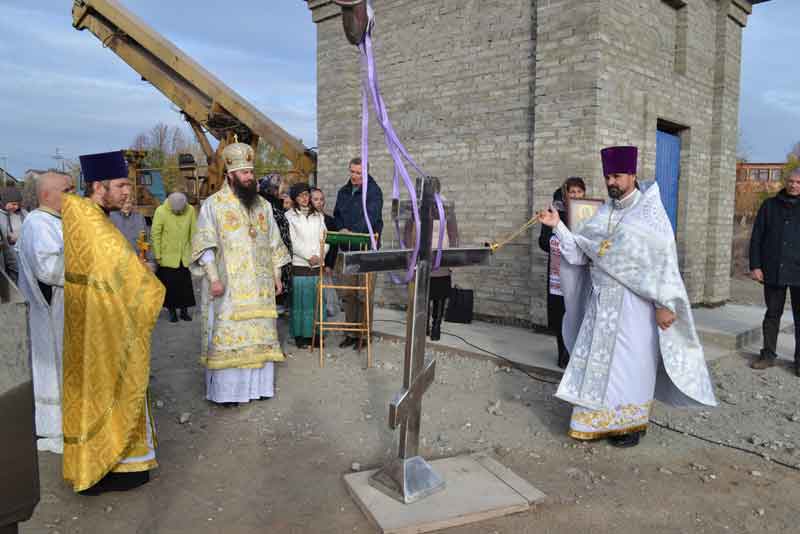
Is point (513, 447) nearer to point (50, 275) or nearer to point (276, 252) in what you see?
point (276, 252)

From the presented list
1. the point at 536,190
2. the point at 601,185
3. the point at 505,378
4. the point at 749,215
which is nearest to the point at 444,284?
the point at 505,378

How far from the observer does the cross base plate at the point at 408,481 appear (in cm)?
322

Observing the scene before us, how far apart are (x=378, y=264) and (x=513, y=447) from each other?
6.38 ft

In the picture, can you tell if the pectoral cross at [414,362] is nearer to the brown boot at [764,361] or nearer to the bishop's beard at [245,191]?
the bishop's beard at [245,191]

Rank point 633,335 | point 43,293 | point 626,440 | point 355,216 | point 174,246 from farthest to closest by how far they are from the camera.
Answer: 1. point 174,246
2. point 355,216
3. point 43,293
4. point 626,440
5. point 633,335

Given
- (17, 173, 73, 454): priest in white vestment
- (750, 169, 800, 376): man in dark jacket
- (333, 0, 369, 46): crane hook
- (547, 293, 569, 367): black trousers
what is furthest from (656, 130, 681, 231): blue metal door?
(17, 173, 73, 454): priest in white vestment

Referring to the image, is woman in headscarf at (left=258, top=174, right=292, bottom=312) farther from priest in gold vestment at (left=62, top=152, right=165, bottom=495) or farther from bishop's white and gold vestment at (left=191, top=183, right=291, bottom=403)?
priest in gold vestment at (left=62, top=152, right=165, bottom=495)

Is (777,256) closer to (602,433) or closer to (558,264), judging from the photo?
(558,264)

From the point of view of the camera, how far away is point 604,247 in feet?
13.1

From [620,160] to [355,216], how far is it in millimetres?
3487

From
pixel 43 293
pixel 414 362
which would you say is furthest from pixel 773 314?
pixel 43 293

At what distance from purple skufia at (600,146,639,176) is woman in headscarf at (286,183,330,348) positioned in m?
3.41

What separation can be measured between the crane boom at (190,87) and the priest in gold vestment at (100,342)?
7.13 m

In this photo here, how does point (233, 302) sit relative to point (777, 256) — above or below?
below
